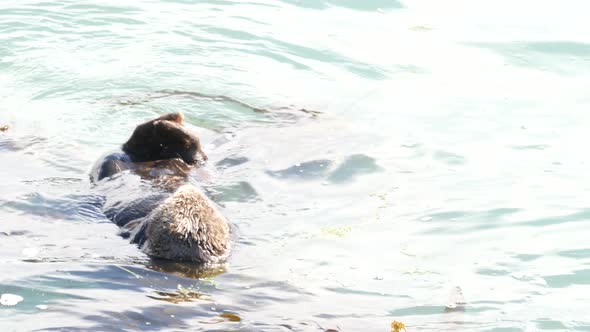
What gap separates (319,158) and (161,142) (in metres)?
1.49

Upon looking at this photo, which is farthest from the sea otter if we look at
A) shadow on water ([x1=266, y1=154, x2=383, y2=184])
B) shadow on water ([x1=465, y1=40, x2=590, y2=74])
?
shadow on water ([x1=465, y1=40, x2=590, y2=74])

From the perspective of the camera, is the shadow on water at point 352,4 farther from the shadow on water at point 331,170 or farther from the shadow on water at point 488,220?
the shadow on water at point 488,220

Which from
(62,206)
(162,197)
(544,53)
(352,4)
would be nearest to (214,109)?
(62,206)

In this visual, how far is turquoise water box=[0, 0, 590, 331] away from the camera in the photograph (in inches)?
215

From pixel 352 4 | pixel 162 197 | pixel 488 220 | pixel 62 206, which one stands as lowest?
pixel 488 220

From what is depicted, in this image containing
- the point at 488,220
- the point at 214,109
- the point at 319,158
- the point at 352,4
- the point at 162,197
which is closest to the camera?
the point at 162,197

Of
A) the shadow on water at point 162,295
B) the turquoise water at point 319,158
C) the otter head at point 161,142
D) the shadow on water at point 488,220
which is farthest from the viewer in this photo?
the otter head at point 161,142

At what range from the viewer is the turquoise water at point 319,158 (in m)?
5.46

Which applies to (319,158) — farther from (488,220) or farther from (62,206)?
(62,206)

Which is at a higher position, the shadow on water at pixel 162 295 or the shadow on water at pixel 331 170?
the shadow on water at pixel 162 295

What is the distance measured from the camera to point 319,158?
8.30m

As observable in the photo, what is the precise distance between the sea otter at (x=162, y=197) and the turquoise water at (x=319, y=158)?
0.12 meters

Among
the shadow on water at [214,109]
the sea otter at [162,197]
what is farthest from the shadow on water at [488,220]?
the shadow on water at [214,109]

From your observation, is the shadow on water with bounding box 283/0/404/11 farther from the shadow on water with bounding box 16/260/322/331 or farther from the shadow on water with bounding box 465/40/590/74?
the shadow on water with bounding box 16/260/322/331
